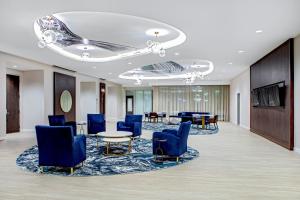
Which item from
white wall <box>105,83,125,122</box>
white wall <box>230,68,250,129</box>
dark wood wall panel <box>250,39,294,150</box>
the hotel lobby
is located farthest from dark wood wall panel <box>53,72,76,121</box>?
white wall <box>230,68,250,129</box>

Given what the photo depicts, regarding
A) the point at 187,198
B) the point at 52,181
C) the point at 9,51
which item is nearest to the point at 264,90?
the point at 187,198

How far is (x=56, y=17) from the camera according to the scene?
19.8ft

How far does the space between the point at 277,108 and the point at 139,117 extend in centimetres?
507

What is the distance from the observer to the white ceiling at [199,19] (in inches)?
177

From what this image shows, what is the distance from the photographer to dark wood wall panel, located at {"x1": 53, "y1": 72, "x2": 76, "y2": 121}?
38.0 feet

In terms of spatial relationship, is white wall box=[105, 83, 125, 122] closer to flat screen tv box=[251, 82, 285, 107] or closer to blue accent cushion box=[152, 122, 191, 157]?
flat screen tv box=[251, 82, 285, 107]

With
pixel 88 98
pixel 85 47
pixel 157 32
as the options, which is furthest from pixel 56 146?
pixel 88 98

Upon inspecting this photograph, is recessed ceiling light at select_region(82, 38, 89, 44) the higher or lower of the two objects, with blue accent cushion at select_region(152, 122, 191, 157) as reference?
higher

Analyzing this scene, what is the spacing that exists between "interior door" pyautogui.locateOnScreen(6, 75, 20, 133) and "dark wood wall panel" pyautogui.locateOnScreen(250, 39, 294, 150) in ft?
35.3

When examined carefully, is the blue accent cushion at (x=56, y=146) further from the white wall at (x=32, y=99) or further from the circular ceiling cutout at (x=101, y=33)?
the white wall at (x=32, y=99)

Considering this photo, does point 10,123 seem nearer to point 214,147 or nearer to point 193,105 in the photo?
point 214,147

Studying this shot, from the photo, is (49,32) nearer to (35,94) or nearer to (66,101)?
(35,94)

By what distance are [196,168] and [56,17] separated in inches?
192

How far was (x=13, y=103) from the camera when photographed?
11.2 m
